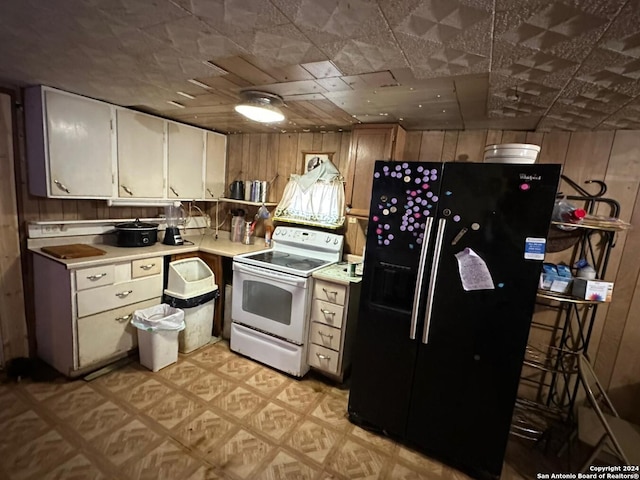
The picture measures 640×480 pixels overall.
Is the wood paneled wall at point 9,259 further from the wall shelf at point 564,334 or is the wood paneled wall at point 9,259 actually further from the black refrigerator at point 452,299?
the wall shelf at point 564,334

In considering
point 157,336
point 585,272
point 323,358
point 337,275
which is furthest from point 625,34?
point 157,336

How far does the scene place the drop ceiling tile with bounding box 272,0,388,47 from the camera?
37.6 inches

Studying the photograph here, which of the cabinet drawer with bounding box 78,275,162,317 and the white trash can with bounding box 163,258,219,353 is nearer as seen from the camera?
the cabinet drawer with bounding box 78,275,162,317

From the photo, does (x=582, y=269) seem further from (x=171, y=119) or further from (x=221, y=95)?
(x=171, y=119)

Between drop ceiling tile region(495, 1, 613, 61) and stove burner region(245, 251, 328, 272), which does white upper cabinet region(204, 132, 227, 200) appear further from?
drop ceiling tile region(495, 1, 613, 61)

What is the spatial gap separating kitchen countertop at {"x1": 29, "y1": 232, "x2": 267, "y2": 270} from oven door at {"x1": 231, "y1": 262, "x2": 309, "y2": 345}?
328 millimetres

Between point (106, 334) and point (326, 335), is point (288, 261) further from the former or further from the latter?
point (106, 334)

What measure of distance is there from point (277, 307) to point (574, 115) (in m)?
2.36

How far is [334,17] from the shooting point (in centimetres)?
102

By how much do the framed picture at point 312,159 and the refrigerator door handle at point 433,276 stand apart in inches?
58.7

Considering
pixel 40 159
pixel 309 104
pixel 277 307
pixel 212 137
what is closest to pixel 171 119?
pixel 212 137

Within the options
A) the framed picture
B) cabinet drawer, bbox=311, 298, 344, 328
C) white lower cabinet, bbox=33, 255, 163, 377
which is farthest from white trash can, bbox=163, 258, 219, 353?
the framed picture

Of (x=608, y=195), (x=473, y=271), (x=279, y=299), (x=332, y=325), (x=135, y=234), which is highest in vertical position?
(x=608, y=195)

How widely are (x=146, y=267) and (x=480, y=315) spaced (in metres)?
2.50
